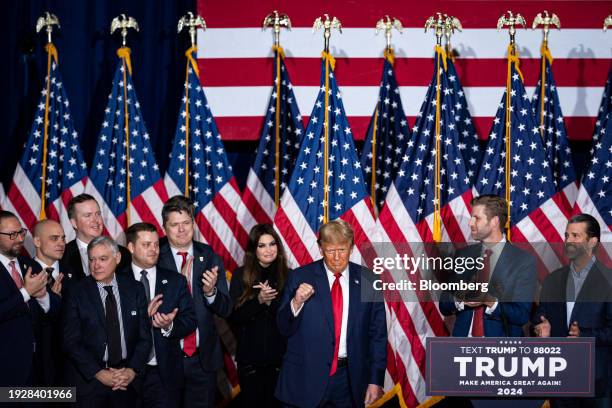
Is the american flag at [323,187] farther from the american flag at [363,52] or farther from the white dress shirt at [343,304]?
the white dress shirt at [343,304]

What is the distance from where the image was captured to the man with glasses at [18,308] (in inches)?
198

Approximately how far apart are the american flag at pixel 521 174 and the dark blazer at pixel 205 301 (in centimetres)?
212

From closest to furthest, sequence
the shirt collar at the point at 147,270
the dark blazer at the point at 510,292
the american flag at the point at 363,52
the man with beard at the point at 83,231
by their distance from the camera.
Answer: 1. the dark blazer at the point at 510,292
2. the shirt collar at the point at 147,270
3. the man with beard at the point at 83,231
4. the american flag at the point at 363,52

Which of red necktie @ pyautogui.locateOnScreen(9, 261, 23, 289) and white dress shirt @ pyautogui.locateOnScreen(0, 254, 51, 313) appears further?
red necktie @ pyautogui.locateOnScreen(9, 261, 23, 289)

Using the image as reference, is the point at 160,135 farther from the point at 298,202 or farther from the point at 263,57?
the point at 298,202

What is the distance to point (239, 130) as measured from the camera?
7.35 metres

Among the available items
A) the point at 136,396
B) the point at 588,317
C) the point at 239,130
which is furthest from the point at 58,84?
the point at 588,317

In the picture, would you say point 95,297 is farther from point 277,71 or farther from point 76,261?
point 277,71

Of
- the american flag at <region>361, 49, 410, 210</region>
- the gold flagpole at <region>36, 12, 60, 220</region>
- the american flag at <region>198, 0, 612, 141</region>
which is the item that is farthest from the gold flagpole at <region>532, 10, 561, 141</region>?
the gold flagpole at <region>36, 12, 60, 220</region>

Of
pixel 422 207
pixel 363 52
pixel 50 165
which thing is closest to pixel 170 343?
pixel 422 207

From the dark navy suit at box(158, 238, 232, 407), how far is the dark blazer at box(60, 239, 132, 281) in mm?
265

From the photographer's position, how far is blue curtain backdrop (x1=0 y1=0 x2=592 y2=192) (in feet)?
24.8

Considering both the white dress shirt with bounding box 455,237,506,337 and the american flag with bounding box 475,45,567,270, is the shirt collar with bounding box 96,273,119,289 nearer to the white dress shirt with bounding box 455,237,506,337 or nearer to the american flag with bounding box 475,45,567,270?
the white dress shirt with bounding box 455,237,506,337

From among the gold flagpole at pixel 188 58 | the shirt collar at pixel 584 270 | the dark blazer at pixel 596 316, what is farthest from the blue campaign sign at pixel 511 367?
the gold flagpole at pixel 188 58
